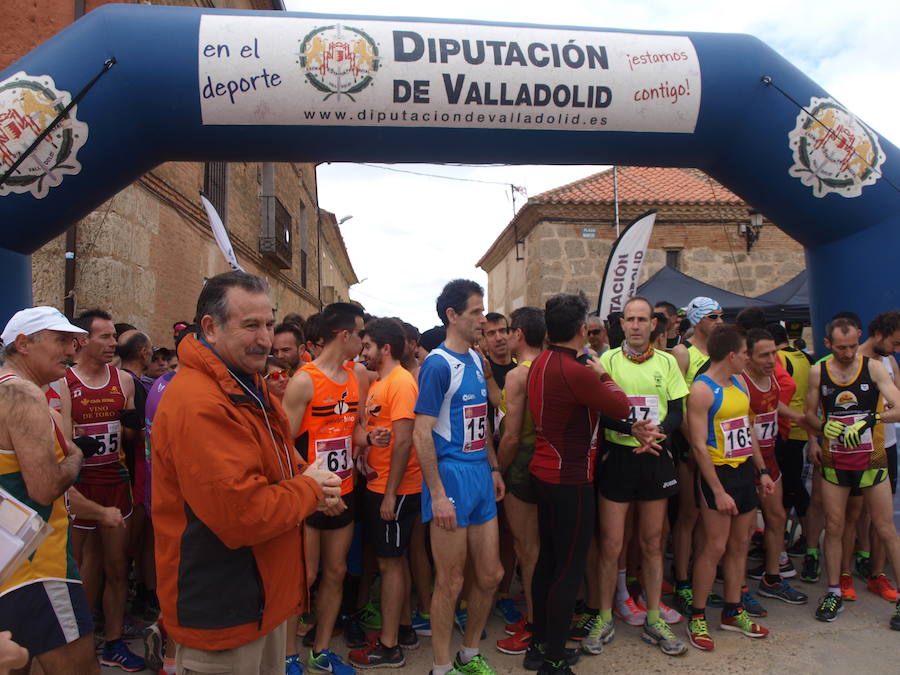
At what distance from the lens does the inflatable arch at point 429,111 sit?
13.1 ft

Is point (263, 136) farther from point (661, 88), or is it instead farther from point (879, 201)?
point (879, 201)

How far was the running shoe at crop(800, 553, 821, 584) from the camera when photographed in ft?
15.4

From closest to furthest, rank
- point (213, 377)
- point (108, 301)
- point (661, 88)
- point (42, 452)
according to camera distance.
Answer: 1. point (213, 377)
2. point (42, 452)
3. point (661, 88)
4. point (108, 301)

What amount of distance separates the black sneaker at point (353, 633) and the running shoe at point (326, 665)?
1.21 feet

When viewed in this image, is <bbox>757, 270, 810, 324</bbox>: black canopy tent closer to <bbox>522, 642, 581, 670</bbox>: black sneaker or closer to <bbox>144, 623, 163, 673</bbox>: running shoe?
<bbox>522, 642, 581, 670</bbox>: black sneaker

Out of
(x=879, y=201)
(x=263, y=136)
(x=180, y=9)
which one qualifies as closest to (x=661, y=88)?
(x=879, y=201)

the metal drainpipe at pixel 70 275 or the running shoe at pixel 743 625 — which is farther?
the metal drainpipe at pixel 70 275

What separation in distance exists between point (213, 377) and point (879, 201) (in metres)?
5.36

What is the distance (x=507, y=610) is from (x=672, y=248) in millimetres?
15382

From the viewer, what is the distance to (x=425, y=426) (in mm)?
3164

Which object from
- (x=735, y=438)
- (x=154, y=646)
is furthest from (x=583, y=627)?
(x=154, y=646)

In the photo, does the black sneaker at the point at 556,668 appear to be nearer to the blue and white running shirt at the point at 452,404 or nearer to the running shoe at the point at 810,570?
the blue and white running shirt at the point at 452,404

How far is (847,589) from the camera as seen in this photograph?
4.36 m

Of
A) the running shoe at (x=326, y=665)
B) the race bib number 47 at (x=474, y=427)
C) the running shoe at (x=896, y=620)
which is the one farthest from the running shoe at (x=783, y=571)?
the running shoe at (x=326, y=665)
